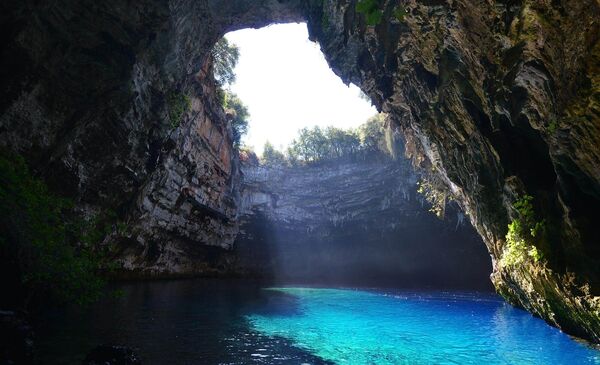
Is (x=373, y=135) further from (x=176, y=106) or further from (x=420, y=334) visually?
(x=420, y=334)

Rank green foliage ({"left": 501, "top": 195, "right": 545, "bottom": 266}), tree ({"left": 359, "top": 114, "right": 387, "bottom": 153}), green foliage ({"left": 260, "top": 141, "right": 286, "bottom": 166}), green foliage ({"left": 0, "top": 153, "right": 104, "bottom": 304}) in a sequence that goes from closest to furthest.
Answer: green foliage ({"left": 0, "top": 153, "right": 104, "bottom": 304}), green foliage ({"left": 501, "top": 195, "right": 545, "bottom": 266}), tree ({"left": 359, "top": 114, "right": 387, "bottom": 153}), green foliage ({"left": 260, "top": 141, "right": 286, "bottom": 166})

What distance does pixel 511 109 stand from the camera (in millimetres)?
9281

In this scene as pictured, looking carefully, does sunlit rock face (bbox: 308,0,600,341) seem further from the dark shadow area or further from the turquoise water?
the dark shadow area

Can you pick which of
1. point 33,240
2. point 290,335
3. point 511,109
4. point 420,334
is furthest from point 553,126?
point 33,240

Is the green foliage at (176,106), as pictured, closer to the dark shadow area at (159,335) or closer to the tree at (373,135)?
the dark shadow area at (159,335)

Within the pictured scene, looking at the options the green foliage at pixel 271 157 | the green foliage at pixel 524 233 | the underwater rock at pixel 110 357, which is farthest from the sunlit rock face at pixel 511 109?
the green foliage at pixel 271 157

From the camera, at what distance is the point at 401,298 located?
81.8 ft

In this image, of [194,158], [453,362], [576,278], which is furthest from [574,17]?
[194,158]

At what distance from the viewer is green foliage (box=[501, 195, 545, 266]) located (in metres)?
10.8

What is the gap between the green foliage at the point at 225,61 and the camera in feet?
110

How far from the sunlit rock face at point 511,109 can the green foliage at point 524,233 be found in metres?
0.18

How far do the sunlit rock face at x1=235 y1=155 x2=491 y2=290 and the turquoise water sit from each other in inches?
730

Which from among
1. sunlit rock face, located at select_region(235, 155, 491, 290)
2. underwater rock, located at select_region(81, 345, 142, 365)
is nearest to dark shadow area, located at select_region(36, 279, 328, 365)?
underwater rock, located at select_region(81, 345, 142, 365)

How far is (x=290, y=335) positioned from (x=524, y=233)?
26.6 feet
